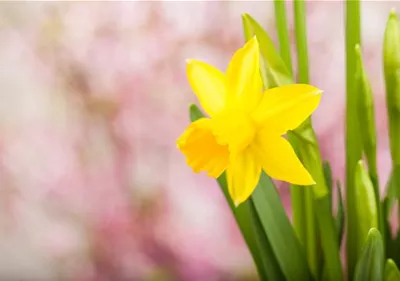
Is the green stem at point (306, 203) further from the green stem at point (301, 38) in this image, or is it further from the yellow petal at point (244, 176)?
the yellow petal at point (244, 176)

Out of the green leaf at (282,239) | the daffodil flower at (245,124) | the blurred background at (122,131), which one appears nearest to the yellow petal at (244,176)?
the daffodil flower at (245,124)

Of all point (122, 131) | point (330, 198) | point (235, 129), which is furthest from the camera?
point (122, 131)

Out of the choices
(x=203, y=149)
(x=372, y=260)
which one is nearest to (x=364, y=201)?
(x=372, y=260)

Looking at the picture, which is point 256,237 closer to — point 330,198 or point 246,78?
point 330,198

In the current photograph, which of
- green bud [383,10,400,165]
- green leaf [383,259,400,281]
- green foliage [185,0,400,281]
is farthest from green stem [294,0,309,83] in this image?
green leaf [383,259,400,281]

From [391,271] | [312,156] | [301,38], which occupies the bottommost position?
[391,271]

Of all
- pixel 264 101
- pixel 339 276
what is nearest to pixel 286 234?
pixel 339 276
